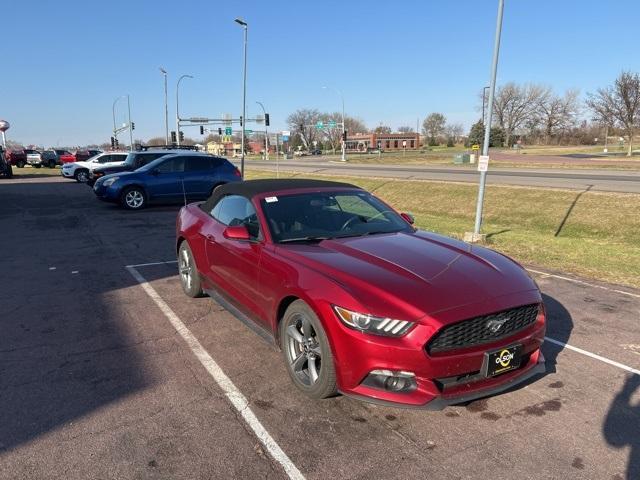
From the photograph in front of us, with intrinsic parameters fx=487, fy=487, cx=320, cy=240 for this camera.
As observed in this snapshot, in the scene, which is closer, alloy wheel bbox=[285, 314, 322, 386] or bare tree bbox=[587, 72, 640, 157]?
alloy wheel bbox=[285, 314, 322, 386]

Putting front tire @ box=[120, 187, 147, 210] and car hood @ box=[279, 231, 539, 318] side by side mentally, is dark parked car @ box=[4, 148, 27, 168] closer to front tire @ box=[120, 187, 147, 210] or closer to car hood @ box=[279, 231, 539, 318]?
front tire @ box=[120, 187, 147, 210]

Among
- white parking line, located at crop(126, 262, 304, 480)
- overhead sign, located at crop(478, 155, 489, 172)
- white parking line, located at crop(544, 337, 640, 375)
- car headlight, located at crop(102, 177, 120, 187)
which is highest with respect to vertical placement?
overhead sign, located at crop(478, 155, 489, 172)

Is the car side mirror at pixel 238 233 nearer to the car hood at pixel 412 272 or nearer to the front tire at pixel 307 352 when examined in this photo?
the car hood at pixel 412 272

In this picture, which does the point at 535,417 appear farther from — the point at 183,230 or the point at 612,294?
the point at 183,230

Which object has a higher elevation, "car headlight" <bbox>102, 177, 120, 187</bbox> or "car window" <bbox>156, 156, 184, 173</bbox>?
"car window" <bbox>156, 156, 184, 173</bbox>

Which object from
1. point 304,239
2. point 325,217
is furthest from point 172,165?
point 304,239

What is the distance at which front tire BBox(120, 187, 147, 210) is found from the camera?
14797 mm

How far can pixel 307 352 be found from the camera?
3551 mm

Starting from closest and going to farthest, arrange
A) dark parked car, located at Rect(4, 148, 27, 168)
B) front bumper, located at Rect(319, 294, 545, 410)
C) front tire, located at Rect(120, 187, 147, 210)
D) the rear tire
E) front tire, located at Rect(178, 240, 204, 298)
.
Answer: front bumper, located at Rect(319, 294, 545, 410) < front tire, located at Rect(178, 240, 204, 298) < front tire, located at Rect(120, 187, 147, 210) < the rear tire < dark parked car, located at Rect(4, 148, 27, 168)

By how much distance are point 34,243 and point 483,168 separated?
9.33 m

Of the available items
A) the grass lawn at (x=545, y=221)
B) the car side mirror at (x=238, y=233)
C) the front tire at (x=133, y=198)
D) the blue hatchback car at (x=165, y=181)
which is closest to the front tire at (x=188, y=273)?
the car side mirror at (x=238, y=233)

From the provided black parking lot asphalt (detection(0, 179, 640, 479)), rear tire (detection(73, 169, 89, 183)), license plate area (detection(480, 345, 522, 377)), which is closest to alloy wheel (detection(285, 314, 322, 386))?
black parking lot asphalt (detection(0, 179, 640, 479))

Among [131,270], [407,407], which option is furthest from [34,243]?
[407,407]

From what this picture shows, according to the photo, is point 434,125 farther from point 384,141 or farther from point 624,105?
point 624,105
